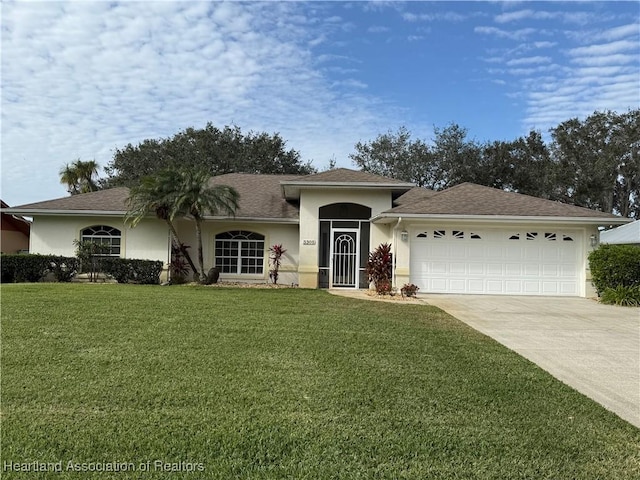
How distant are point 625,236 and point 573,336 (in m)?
22.9

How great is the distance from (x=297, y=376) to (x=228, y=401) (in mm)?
1125

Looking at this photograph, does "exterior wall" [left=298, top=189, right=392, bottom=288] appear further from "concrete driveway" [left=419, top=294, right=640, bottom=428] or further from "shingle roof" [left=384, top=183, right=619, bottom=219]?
"concrete driveway" [left=419, top=294, right=640, bottom=428]

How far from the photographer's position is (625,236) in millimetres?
27641

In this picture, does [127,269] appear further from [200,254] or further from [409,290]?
[409,290]

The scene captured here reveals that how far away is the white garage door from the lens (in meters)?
16.1

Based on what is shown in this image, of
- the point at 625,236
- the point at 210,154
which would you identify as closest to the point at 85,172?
the point at 210,154

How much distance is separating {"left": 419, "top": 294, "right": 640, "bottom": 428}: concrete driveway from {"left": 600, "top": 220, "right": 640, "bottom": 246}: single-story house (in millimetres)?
14322

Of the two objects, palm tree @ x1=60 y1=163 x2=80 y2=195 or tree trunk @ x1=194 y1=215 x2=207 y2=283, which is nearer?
tree trunk @ x1=194 y1=215 x2=207 y2=283

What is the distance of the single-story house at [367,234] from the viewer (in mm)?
16016

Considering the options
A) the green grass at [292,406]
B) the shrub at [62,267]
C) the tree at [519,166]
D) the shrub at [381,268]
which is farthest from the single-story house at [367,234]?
the tree at [519,166]

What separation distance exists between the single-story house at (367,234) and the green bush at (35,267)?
1267mm

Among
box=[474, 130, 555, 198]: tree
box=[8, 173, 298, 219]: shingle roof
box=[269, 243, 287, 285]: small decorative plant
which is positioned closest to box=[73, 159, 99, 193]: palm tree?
box=[8, 173, 298, 219]: shingle roof

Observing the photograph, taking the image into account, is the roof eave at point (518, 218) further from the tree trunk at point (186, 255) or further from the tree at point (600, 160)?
the tree at point (600, 160)

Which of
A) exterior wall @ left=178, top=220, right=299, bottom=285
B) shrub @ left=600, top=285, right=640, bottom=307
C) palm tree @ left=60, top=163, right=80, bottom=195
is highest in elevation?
palm tree @ left=60, top=163, right=80, bottom=195
